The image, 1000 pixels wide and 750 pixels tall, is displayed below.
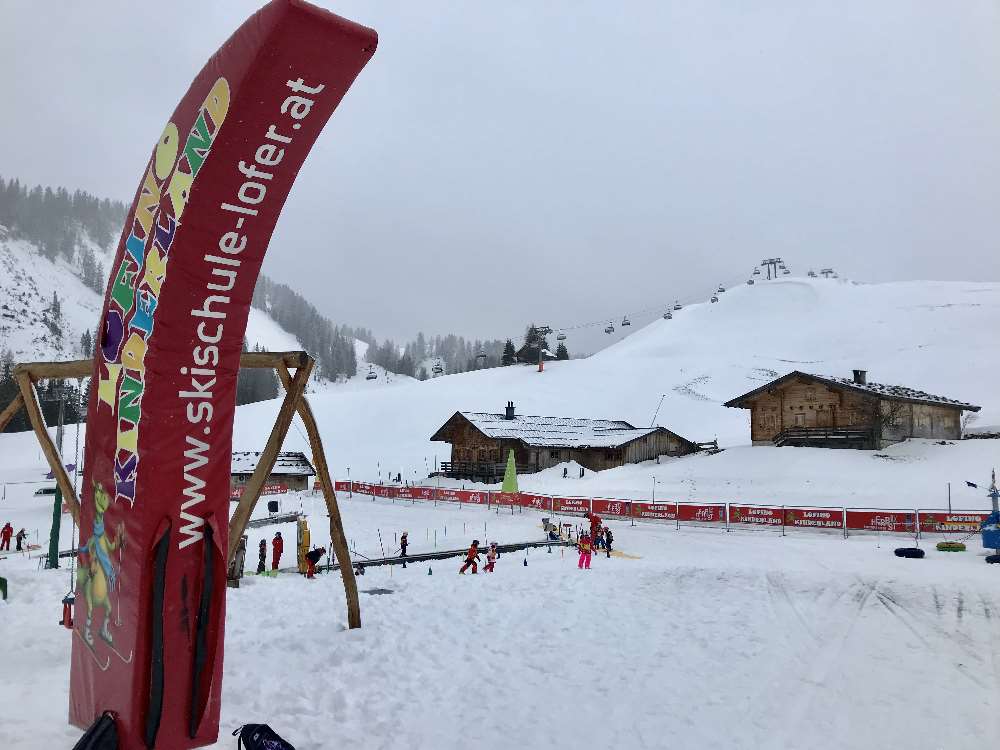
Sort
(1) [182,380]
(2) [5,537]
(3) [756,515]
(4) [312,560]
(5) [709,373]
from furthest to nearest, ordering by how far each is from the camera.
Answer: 1. (5) [709,373]
2. (3) [756,515]
3. (2) [5,537]
4. (4) [312,560]
5. (1) [182,380]

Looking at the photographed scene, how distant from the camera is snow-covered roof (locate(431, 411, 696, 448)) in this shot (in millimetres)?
52875

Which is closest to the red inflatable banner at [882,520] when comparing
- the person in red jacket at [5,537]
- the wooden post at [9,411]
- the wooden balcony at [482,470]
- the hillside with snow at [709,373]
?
the wooden post at [9,411]

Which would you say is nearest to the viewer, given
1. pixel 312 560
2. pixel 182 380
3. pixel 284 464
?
pixel 182 380

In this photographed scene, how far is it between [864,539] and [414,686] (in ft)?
70.1

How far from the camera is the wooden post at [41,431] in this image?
28.4 feet

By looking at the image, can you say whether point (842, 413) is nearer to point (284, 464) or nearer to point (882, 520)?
point (882, 520)

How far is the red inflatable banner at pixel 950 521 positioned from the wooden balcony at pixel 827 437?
15.0 meters

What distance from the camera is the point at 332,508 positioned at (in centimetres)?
1063

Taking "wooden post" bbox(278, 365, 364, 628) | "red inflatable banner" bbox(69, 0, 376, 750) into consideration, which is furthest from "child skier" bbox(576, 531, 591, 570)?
"red inflatable banner" bbox(69, 0, 376, 750)

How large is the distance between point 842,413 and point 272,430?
127 feet

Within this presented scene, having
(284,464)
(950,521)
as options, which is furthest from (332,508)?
(284,464)

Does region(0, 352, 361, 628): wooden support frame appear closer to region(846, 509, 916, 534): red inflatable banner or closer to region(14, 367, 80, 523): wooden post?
region(14, 367, 80, 523): wooden post

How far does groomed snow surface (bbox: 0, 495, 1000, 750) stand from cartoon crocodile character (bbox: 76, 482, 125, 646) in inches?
57.9

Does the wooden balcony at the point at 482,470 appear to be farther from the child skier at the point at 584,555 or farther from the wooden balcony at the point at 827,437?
the child skier at the point at 584,555
